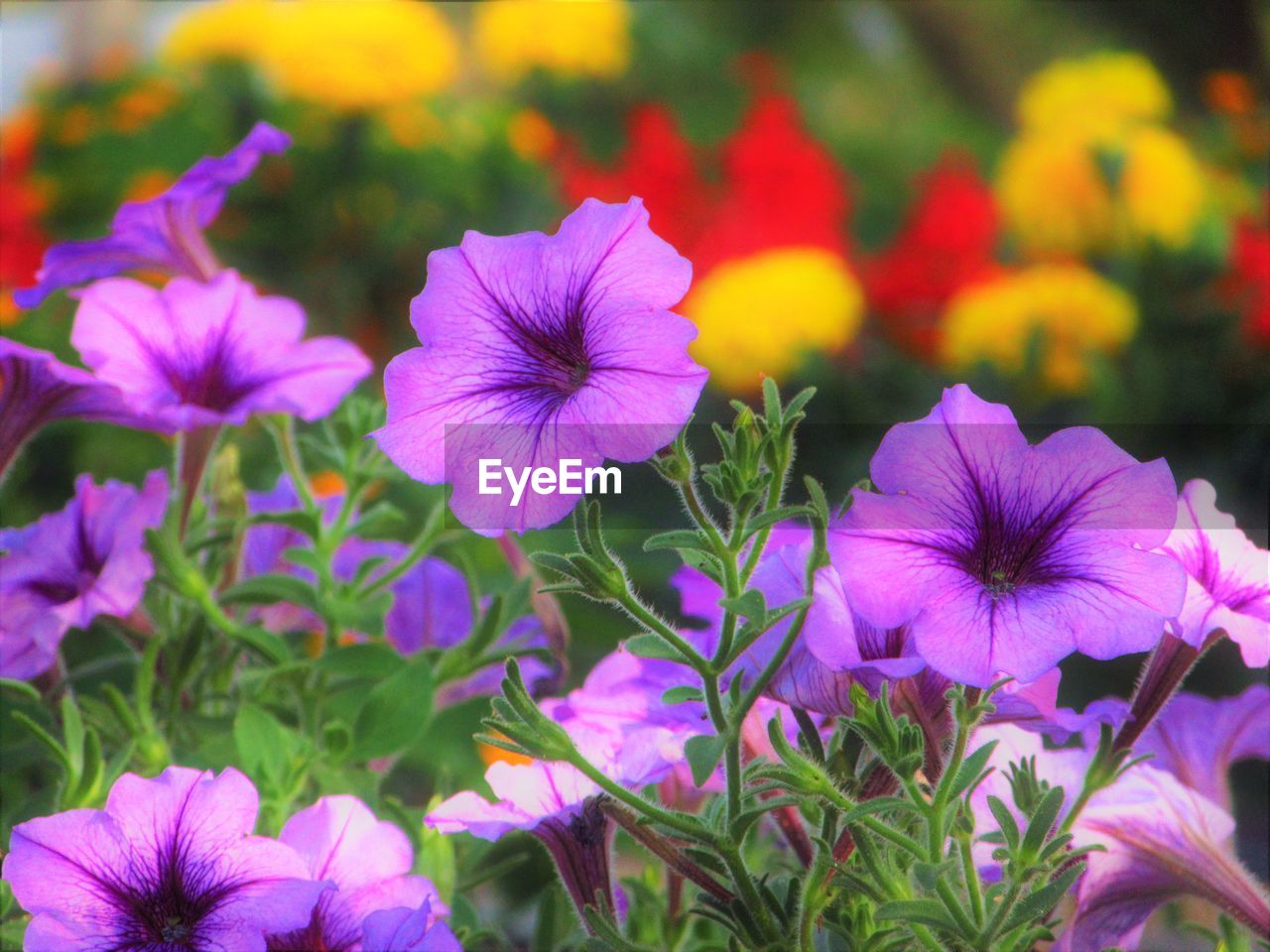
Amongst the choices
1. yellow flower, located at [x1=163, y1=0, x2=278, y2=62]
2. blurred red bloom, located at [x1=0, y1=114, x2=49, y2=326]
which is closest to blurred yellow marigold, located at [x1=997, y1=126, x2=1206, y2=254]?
yellow flower, located at [x1=163, y1=0, x2=278, y2=62]

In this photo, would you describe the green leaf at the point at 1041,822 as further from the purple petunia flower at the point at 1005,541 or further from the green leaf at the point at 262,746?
the green leaf at the point at 262,746

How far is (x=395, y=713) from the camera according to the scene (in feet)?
1.14

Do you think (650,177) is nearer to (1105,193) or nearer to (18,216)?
(1105,193)

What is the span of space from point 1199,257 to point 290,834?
1.11 m

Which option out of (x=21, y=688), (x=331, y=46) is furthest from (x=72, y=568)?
(x=331, y=46)

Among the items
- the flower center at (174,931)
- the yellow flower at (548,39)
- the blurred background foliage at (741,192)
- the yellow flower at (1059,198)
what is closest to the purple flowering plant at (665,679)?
the flower center at (174,931)

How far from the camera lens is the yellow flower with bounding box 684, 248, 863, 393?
3.66ft

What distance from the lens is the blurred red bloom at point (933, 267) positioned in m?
1.25

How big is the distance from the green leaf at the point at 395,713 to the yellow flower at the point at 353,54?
1120 millimetres

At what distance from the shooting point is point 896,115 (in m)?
2.07

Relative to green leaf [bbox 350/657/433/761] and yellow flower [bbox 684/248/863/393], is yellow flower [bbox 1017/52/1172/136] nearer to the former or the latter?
yellow flower [bbox 684/248/863/393]

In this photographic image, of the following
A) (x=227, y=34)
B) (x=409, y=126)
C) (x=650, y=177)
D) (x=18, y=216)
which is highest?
(x=227, y=34)

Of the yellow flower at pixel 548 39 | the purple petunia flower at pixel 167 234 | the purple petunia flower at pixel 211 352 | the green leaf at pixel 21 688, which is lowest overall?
the green leaf at pixel 21 688

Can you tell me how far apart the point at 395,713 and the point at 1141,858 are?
184 millimetres
